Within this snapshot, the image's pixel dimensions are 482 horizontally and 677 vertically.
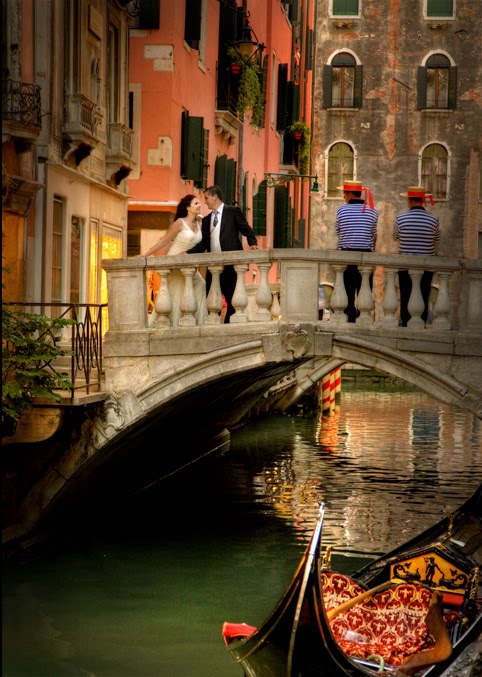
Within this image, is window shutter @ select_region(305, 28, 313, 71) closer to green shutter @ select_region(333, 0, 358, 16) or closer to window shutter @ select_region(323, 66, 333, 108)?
window shutter @ select_region(323, 66, 333, 108)

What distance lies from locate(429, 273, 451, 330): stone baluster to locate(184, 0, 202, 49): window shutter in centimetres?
582

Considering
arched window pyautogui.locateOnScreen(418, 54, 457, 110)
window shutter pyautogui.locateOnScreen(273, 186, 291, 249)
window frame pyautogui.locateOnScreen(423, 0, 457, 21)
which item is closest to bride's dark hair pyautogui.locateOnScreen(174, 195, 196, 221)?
window shutter pyautogui.locateOnScreen(273, 186, 291, 249)

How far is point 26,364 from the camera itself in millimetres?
8383

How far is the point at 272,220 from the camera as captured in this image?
2109cm

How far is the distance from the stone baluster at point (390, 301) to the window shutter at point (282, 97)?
42.1 ft

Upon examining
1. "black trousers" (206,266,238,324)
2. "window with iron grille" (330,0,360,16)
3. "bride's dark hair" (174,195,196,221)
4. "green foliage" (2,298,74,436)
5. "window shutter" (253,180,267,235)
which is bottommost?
"green foliage" (2,298,74,436)

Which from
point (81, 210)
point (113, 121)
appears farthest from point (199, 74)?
point (81, 210)

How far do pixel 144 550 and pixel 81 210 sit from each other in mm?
2874

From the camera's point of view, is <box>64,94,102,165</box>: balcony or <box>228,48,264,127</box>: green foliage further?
<box>228,48,264,127</box>: green foliage

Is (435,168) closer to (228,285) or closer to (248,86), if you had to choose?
(248,86)

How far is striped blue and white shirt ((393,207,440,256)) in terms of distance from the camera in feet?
28.9

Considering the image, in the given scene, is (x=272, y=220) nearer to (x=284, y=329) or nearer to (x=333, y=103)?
(x=333, y=103)

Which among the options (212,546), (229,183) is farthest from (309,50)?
(212,546)

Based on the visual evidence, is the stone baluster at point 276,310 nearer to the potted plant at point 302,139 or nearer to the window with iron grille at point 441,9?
the potted plant at point 302,139
